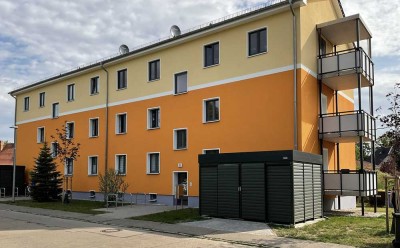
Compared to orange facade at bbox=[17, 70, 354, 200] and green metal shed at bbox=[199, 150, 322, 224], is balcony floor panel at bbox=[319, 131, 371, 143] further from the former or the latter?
green metal shed at bbox=[199, 150, 322, 224]

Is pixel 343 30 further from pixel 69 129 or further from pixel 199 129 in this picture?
pixel 69 129

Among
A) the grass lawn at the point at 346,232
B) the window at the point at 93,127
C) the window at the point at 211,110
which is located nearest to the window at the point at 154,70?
the window at the point at 211,110

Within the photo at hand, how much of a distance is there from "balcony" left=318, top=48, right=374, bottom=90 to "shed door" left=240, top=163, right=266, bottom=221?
23.3 feet

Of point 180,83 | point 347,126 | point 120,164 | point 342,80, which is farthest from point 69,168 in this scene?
point 347,126

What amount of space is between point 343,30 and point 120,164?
15778mm

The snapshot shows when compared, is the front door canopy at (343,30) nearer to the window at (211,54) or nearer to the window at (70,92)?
the window at (211,54)

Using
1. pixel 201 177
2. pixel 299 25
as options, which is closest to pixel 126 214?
pixel 201 177

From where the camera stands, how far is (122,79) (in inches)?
1112

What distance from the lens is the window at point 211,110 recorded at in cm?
2233

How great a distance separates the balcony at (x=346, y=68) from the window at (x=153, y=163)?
10.5m

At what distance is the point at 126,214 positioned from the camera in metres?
19.6

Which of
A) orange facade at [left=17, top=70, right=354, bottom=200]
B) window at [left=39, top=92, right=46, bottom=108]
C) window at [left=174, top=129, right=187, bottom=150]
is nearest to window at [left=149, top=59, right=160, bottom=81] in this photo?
orange facade at [left=17, top=70, right=354, bottom=200]

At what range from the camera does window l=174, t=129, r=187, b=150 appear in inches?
941

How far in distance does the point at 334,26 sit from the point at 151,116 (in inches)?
459
